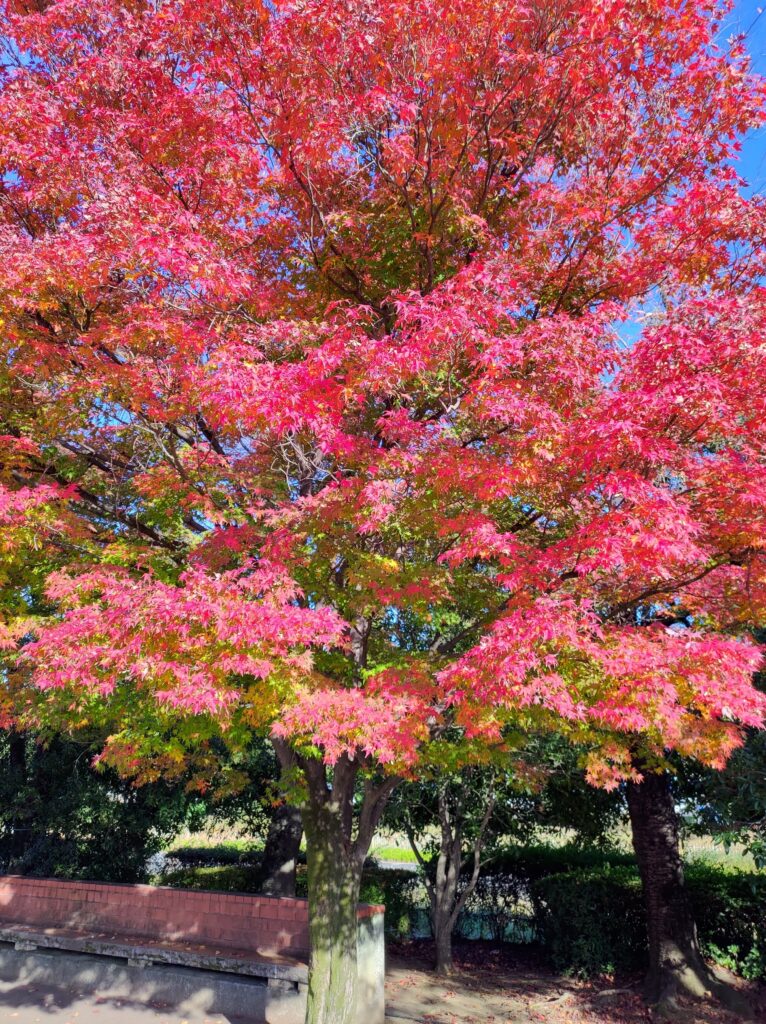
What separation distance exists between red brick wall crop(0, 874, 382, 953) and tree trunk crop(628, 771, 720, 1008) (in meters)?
3.87

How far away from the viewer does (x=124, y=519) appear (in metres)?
7.17

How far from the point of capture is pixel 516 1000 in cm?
894

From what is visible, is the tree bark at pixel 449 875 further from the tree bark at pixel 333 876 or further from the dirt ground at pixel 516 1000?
the tree bark at pixel 333 876

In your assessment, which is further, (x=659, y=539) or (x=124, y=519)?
(x=124, y=519)

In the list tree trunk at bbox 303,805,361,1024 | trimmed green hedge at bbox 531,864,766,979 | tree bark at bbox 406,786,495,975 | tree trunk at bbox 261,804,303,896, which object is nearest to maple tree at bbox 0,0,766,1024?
tree trunk at bbox 303,805,361,1024

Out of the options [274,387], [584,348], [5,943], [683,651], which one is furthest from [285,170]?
[5,943]

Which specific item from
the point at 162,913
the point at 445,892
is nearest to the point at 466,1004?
the point at 445,892

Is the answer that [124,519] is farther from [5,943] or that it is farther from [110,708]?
[5,943]

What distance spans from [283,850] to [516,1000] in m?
5.26

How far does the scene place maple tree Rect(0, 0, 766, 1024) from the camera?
4586 mm

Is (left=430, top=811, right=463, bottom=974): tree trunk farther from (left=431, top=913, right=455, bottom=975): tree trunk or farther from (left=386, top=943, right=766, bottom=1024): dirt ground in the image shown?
(left=386, top=943, right=766, bottom=1024): dirt ground

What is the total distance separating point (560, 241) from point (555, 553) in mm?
3384

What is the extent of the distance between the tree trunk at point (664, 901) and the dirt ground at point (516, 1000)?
323mm

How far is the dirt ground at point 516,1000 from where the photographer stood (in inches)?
317
